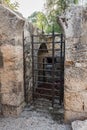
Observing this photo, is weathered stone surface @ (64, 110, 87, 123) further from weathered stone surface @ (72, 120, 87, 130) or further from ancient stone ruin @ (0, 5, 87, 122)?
weathered stone surface @ (72, 120, 87, 130)

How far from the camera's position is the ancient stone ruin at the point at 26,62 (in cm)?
287

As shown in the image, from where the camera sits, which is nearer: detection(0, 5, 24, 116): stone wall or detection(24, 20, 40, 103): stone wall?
detection(0, 5, 24, 116): stone wall

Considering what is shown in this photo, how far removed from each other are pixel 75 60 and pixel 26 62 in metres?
1.21

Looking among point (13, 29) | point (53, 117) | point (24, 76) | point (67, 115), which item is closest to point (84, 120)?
point (67, 115)

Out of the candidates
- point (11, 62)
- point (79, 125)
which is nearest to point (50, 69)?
point (11, 62)

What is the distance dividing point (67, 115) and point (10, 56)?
1398 mm

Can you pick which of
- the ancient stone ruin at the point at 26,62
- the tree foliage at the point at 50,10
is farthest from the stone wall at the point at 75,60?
the tree foliage at the point at 50,10

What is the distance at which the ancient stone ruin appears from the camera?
287 centimetres

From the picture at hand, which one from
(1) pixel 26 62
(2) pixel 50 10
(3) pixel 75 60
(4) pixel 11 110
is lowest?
(4) pixel 11 110

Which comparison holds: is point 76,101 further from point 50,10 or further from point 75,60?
point 50,10

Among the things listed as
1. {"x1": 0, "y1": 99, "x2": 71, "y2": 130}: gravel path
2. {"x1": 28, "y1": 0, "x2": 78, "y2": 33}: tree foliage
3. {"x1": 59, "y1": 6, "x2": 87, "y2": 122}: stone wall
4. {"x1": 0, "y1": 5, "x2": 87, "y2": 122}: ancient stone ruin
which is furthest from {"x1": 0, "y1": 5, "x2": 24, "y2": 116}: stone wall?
{"x1": 28, "y1": 0, "x2": 78, "y2": 33}: tree foliage

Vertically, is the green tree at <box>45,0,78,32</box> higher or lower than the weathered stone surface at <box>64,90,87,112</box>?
higher

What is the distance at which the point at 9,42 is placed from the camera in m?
3.26

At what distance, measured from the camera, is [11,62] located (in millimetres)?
3328
